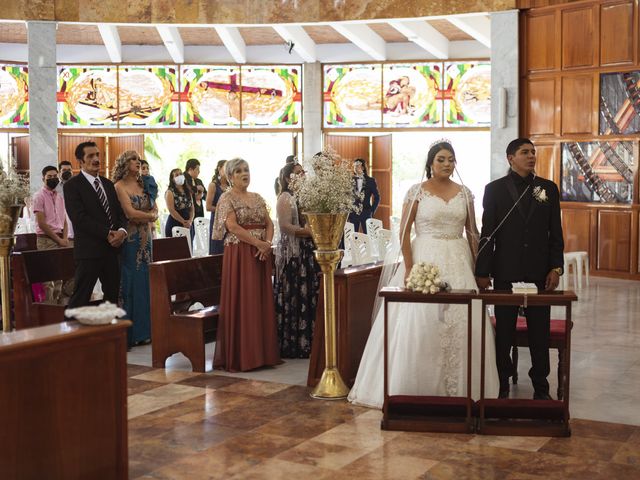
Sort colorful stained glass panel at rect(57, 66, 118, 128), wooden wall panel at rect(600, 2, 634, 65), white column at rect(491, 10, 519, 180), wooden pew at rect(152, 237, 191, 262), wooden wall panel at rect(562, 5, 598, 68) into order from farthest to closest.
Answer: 1. colorful stained glass panel at rect(57, 66, 118, 128)
2. white column at rect(491, 10, 519, 180)
3. wooden wall panel at rect(562, 5, 598, 68)
4. wooden wall panel at rect(600, 2, 634, 65)
5. wooden pew at rect(152, 237, 191, 262)

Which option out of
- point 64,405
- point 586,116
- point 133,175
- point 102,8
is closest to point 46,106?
point 102,8

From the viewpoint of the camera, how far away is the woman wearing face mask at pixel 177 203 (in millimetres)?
10938

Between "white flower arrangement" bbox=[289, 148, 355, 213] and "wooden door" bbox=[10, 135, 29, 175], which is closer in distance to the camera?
"white flower arrangement" bbox=[289, 148, 355, 213]

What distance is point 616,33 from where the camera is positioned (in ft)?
39.4

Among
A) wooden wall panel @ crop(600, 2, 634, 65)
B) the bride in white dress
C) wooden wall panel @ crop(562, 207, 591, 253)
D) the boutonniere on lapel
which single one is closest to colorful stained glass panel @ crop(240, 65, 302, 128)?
wooden wall panel @ crop(562, 207, 591, 253)

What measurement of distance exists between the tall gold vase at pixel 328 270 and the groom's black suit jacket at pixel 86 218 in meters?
1.88

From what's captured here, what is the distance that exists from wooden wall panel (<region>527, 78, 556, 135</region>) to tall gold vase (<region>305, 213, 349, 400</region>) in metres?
7.43

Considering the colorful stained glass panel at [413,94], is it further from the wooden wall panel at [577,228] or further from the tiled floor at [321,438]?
the tiled floor at [321,438]

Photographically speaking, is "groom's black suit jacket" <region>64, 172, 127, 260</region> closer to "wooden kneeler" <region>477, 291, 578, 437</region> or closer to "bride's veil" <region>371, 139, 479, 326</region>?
"bride's veil" <region>371, 139, 479, 326</region>

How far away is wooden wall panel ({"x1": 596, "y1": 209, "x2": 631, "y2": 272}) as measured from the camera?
12.3m

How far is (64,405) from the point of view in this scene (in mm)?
3832

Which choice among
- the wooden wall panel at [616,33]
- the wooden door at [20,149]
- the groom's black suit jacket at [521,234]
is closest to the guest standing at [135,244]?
the groom's black suit jacket at [521,234]

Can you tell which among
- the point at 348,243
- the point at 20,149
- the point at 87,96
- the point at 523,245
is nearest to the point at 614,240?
the point at 348,243

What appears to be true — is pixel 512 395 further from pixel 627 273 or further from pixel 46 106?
pixel 46 106
